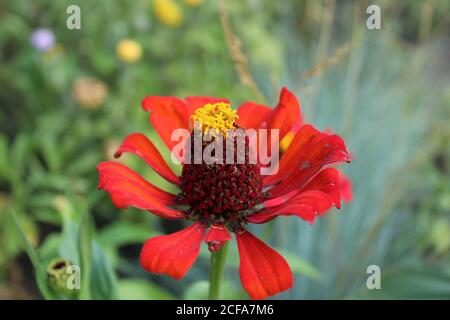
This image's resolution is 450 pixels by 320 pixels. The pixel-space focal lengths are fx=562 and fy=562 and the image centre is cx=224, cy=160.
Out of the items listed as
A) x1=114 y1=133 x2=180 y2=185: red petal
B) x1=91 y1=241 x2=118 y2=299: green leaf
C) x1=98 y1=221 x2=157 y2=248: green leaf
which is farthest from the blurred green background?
x1=114 y1=133 x2=180 y2=185: red petal

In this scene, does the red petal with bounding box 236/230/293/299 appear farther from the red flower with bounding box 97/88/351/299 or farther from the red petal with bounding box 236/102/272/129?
the red petal with bounding box 236/102/272/129

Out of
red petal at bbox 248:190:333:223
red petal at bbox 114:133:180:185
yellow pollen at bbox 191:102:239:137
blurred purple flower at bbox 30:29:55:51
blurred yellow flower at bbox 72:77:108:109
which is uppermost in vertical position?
blurred purple flower at bbox 30:29:55:51

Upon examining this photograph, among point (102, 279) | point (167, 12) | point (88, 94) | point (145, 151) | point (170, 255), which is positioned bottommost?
point (102, 279)

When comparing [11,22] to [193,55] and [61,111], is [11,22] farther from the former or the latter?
[193,55]

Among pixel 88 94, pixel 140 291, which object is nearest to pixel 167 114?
pixel 140 291

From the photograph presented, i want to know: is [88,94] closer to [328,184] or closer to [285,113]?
[285,113]
